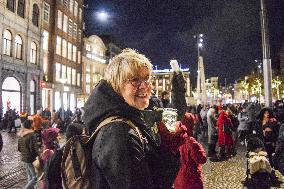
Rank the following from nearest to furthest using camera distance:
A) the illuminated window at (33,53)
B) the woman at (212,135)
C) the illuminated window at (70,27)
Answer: the woman at (212,135)
the illuminated window at (33,53)
the illuminated window at (70,27)

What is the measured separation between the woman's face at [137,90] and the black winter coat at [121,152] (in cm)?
5

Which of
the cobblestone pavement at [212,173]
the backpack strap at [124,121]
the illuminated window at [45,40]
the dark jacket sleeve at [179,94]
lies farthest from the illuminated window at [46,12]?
the backpack strap at [124,121]

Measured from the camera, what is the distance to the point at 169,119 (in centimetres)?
227

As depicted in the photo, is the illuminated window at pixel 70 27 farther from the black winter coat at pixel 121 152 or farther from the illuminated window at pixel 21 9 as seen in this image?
the black winter coat at pixel 121 152

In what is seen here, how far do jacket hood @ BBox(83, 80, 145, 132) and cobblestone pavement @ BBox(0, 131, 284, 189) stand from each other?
677 centimetres

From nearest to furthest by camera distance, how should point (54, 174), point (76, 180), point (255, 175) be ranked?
1. point (76, 180)
2. point (54, 174)
3. point (255, 175)

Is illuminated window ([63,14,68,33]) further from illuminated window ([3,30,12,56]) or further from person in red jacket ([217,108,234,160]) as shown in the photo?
person in red jacket ([217,108,234,160])

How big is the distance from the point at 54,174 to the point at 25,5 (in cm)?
3297

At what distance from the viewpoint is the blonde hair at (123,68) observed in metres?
1.82

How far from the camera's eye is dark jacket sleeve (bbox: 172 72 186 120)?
333 centimetres

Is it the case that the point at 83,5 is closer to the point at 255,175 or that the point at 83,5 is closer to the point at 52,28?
the point at 52,28

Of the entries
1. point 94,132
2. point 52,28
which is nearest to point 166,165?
point 94,132

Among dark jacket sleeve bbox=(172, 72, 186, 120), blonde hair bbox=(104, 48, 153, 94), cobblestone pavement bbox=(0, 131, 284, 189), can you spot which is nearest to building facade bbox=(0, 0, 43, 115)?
cobblestone pavement bbox=(0, 131, 284, 189)

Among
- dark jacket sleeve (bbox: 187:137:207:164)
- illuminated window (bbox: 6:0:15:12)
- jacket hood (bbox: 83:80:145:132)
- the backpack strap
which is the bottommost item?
dark jacket sleeve (bbox: 187:137:207:164)
